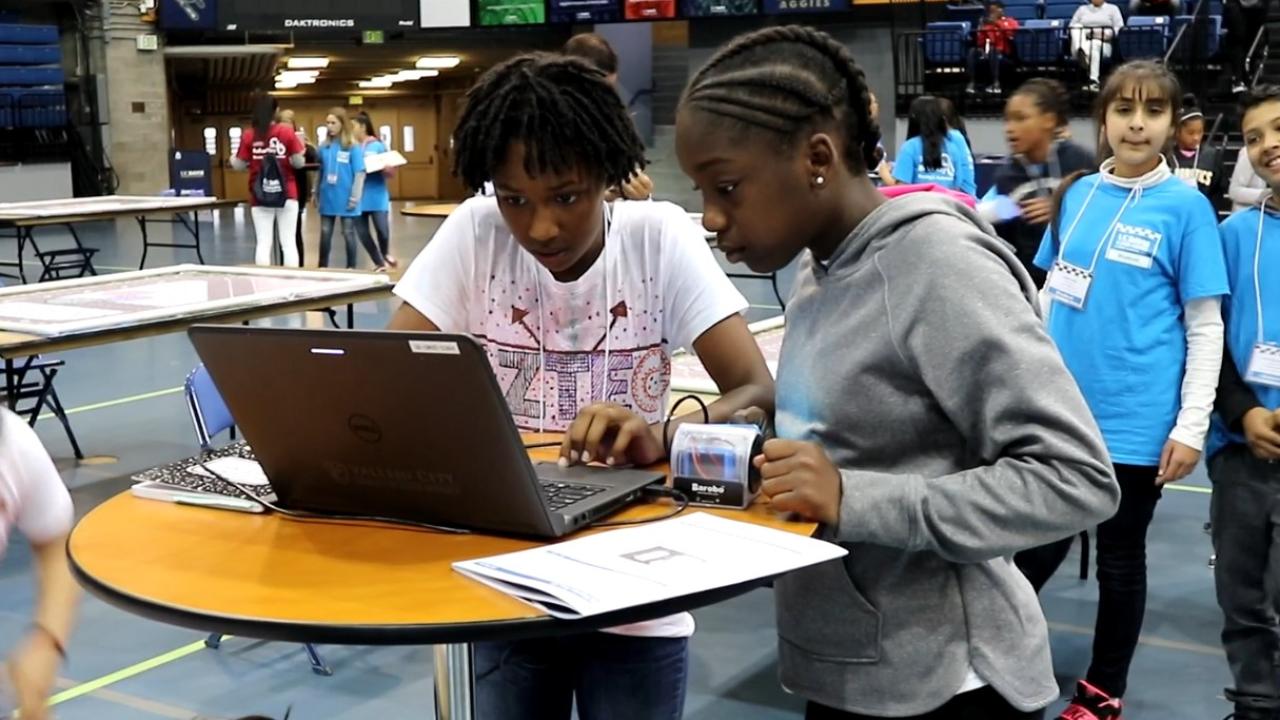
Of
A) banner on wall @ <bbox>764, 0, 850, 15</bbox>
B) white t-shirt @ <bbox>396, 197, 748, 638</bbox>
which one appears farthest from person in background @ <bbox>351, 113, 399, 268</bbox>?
white t-shirt @ <bbox>396, 197, 748, 638</bbox>

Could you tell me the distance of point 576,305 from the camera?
1934 mm

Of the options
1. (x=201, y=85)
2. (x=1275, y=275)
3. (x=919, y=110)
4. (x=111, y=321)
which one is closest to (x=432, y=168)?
(x=201, y=85)

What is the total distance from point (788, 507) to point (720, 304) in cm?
63

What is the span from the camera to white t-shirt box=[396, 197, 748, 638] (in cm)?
193

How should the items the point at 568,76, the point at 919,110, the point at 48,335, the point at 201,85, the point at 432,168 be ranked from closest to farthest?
the point at 568,76 < the point at 48,335 < the point at 919,110 < the point at 201,85 < the point at 432,168

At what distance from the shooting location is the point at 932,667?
1.36m

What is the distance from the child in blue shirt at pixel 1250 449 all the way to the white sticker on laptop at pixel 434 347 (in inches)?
78.8

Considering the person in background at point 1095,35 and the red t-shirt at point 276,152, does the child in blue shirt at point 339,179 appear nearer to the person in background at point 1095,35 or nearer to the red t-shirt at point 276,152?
the red t-shirt at point 276,152

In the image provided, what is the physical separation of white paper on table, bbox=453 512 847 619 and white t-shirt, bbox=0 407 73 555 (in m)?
0.60

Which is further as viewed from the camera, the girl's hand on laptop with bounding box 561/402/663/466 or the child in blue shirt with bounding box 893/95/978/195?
the child in blue shirt with bounding box 893/95/978/195

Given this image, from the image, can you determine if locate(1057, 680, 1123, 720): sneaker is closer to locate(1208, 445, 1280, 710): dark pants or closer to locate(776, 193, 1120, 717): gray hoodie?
locate(1208, 445, 1280, 710): dark pants

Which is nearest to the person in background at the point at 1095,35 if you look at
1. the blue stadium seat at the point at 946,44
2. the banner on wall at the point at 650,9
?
the blue stadium seat at the point at 946,44

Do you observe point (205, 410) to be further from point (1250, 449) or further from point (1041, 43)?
point (1041, 43)

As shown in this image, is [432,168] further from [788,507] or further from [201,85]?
[788,507]
